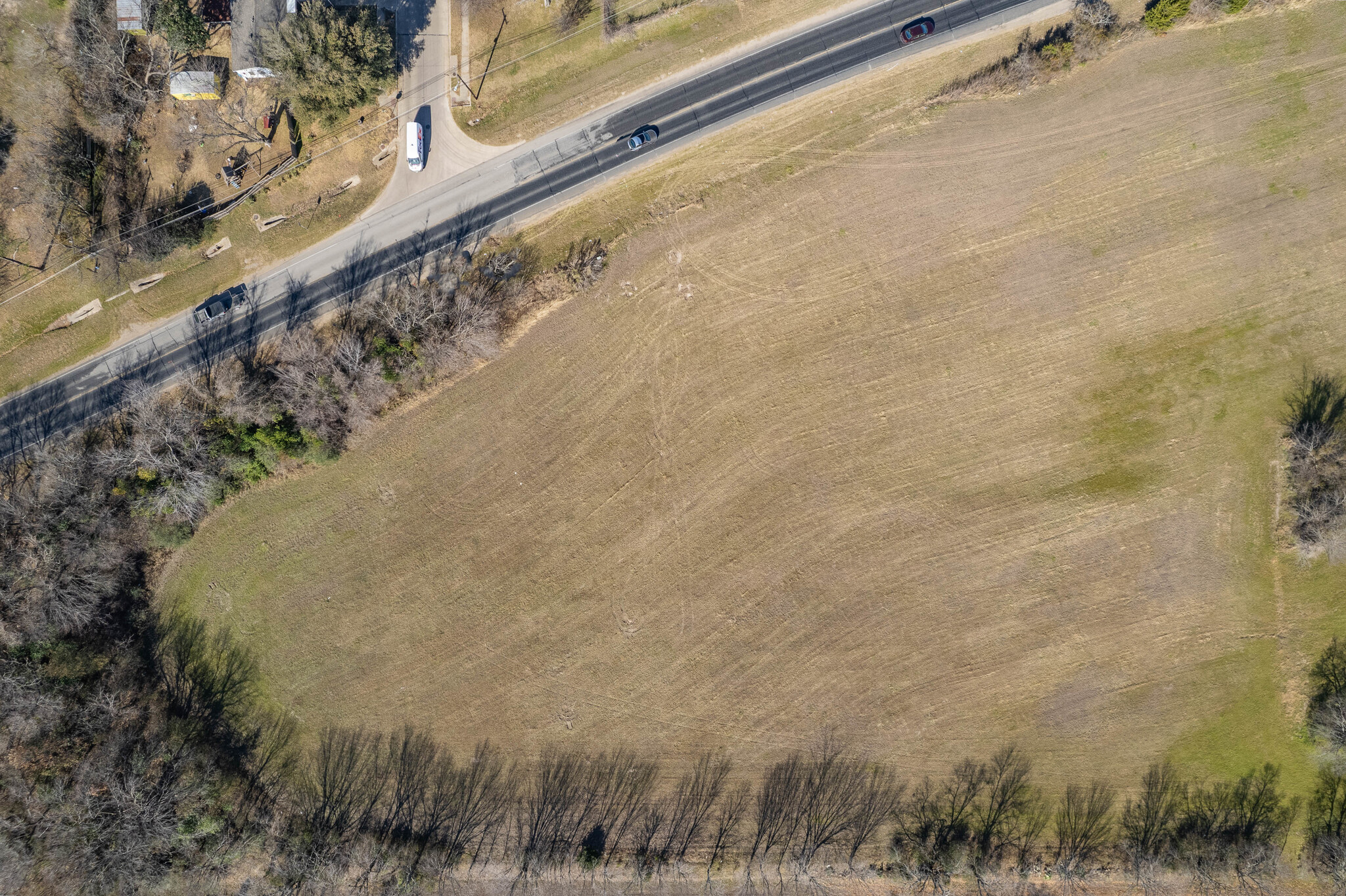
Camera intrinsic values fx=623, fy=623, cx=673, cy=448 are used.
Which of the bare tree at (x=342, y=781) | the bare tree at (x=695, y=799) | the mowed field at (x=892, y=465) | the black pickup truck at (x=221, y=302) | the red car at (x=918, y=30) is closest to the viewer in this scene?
the red car at (x=918, y=30)

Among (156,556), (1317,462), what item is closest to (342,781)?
(156,556)

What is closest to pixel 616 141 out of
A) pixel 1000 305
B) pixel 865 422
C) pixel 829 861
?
pixel 865 422

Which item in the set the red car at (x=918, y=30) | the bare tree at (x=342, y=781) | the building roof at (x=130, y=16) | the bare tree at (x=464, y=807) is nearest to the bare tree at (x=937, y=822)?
the bare tree at (x=464, y=807)

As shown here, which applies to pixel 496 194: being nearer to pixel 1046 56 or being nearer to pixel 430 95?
pixel 430 95

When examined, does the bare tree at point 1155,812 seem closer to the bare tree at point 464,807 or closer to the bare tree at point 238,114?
the bare tree at point 464,807

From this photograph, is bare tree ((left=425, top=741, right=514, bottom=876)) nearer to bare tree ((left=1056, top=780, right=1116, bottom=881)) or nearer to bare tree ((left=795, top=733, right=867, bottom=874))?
bare tree ((left=795, top=733, right=867, bottom=874))

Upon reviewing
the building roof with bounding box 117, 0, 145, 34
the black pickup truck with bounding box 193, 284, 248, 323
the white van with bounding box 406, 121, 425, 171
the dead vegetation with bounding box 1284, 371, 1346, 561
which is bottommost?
the dead vegetation with bounding box 1284, 371, 1346, 561

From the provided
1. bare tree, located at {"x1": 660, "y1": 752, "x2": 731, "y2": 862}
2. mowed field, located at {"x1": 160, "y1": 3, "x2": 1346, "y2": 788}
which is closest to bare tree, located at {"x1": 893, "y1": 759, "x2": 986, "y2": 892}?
mowed field, located at {"x1": 160, "y1": 3, "x2": 1346, "y2": 788}
